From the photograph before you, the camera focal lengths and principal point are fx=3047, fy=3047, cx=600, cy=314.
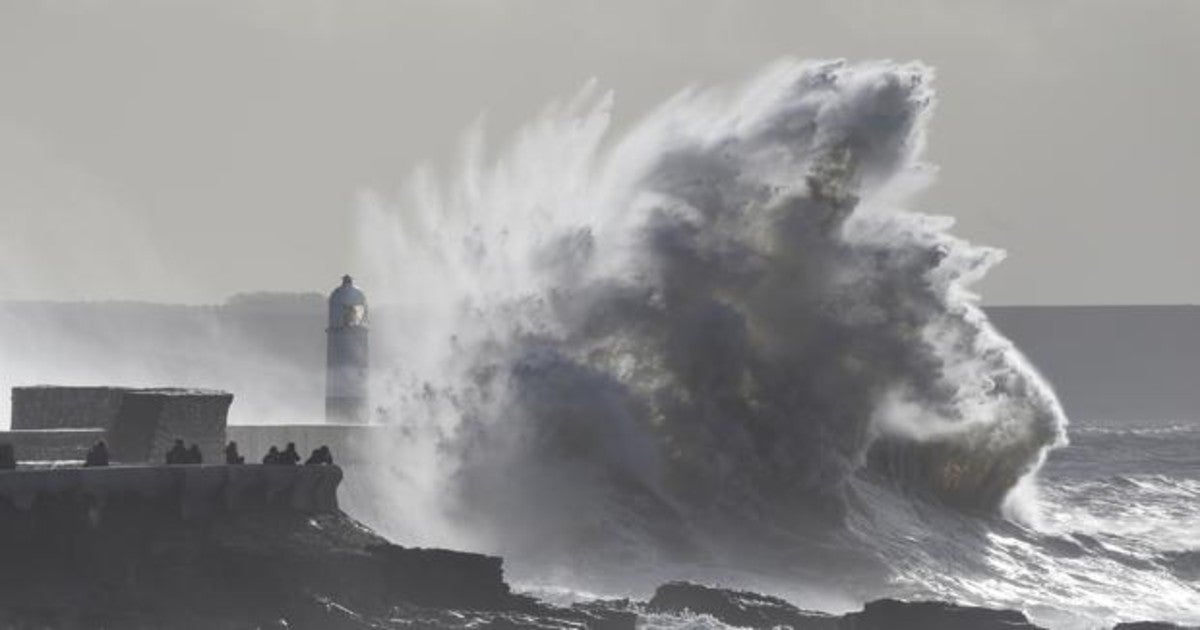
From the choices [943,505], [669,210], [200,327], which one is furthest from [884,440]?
[200,327]

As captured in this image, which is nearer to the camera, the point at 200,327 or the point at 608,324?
the point at 608,324

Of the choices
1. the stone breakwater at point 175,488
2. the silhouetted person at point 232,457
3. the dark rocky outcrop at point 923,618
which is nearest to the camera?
the stone breakwater at point 175,488

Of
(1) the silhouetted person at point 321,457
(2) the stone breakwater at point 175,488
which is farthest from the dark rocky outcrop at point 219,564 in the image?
(1) the silhouetted person at point 321,457

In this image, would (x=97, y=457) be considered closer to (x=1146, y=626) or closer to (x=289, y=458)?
(x=289, y=458)

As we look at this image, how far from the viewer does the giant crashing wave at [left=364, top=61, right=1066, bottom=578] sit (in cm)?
3944

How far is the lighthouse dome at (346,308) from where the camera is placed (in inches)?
1650

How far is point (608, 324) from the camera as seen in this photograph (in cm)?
4200

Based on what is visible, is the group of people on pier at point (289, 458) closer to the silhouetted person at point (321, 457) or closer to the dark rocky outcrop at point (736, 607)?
the silhouetted person at point (321, 457)

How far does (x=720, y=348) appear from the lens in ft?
138

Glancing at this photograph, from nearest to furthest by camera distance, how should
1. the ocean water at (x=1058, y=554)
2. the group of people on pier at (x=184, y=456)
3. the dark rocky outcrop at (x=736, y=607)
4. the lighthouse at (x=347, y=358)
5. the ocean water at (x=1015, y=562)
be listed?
the group of people on pier at (x=184, y=456)
the dark rocky outcrop at (x=736, y=607)
the ocean water at (x=1015, y=562)
the ocean water at (x=1058, y=554)
the lighthouse at (x=347, y=358)

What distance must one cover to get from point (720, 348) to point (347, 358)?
5134 mm

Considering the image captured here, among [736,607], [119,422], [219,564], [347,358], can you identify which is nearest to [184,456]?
[219,564]

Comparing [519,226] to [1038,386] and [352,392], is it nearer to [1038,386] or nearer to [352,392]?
[352,392]

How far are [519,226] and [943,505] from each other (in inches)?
299
